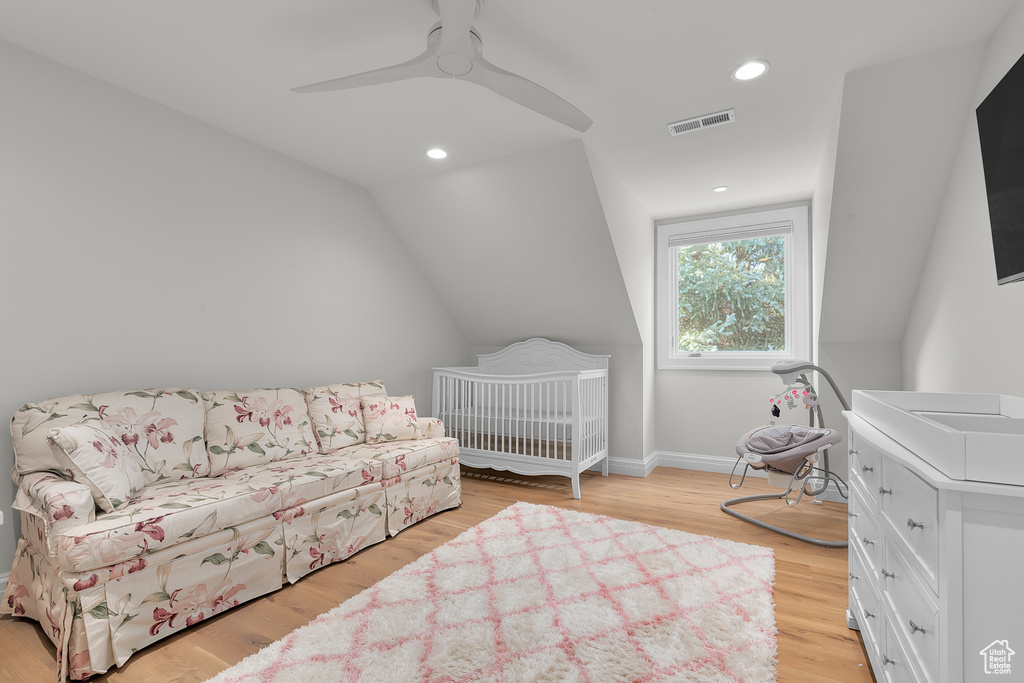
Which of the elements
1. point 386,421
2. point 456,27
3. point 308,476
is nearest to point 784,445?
point 386,421

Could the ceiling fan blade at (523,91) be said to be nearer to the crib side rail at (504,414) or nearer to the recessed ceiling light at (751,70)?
the recessed ceiling light at (751,70)

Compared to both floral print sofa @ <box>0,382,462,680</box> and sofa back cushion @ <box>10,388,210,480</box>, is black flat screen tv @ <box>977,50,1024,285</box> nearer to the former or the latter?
floral print sofa @ <box>0,382,462,680</box>

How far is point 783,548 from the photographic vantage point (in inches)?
107

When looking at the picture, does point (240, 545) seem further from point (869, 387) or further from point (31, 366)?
point (869, 387)

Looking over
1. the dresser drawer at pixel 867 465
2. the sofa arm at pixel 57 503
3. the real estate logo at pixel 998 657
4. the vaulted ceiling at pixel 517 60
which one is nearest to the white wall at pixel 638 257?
the vaulted ceiling at pixel 517 60

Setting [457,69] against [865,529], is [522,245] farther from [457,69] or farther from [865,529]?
[865,529]

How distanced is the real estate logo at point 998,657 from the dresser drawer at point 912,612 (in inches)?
2.8

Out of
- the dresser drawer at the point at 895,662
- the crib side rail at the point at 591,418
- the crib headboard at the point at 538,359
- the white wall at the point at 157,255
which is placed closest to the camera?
the dresser drawer at the point at 895,662

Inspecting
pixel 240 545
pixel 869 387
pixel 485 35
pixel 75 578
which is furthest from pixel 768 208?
pixel 75 578

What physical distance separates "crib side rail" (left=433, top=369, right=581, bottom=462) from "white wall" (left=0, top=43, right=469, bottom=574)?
72cm

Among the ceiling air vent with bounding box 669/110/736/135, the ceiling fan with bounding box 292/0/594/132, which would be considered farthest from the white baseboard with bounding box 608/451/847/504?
the ceiling fan with bounding box 292/0/594/132

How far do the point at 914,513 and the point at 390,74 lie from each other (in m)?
2.11

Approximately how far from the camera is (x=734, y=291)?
173 inches

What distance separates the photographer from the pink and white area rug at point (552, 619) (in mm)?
1674
